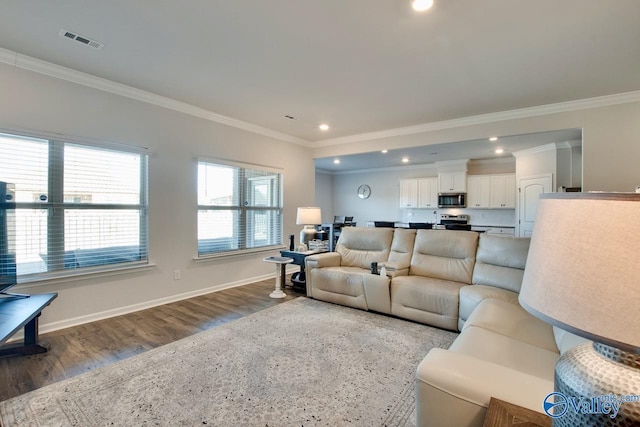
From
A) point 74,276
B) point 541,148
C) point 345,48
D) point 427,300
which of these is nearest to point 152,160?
point 74,276

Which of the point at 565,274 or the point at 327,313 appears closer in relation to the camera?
the point at 565,274

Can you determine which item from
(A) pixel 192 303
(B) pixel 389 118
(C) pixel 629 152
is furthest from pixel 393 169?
(A) pixel 192 303

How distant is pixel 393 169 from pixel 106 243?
7.48m

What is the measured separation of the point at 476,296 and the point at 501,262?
66 cm

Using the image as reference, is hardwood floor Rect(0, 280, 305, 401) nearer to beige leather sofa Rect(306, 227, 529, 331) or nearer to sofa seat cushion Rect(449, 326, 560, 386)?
beige leather sofa Rect(306, 227, 529, 331)

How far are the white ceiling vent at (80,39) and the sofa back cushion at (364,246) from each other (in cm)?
356

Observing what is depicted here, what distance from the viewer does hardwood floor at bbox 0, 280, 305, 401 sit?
224 cm

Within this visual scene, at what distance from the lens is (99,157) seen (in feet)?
11.1

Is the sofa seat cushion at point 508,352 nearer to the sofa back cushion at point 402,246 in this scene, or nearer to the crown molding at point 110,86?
the sofa back cushion at point 402,246

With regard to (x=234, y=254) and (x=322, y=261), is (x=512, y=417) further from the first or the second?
(x=234, y=254)

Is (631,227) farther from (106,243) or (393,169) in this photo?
(393,169)

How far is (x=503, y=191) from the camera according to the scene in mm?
7086

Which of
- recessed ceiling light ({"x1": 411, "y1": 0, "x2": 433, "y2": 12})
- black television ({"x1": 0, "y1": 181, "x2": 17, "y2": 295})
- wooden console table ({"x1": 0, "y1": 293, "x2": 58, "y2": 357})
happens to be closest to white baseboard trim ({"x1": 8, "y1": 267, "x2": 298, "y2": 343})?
wooden console table ({"x1": 0, "y1": 293, "x2": 58, "y2": 357})

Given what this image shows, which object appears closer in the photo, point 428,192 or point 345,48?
point 345,48
